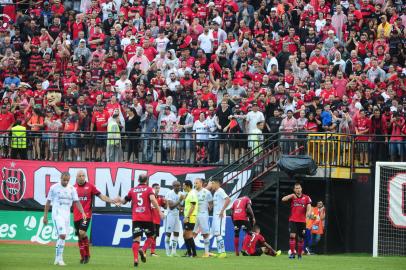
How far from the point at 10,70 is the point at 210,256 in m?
13.1

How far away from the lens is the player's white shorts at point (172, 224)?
101 ft

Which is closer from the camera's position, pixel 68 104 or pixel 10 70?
pixel 68 104

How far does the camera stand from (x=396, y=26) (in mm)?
35719

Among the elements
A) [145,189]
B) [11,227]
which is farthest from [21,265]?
[11,227]

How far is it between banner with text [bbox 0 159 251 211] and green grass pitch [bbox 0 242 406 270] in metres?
3.23

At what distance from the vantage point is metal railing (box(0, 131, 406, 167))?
110 ft

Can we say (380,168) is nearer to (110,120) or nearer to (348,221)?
(348,221)

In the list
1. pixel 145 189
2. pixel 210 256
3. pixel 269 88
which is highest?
pixel 269 88

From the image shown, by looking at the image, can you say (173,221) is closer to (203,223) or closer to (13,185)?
(203,223)

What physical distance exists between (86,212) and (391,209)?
10.2 metres

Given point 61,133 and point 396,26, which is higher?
point 396,26

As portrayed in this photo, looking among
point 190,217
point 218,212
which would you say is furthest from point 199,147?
point 190,217

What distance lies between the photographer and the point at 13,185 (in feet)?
121

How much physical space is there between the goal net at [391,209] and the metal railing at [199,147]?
0.82m
